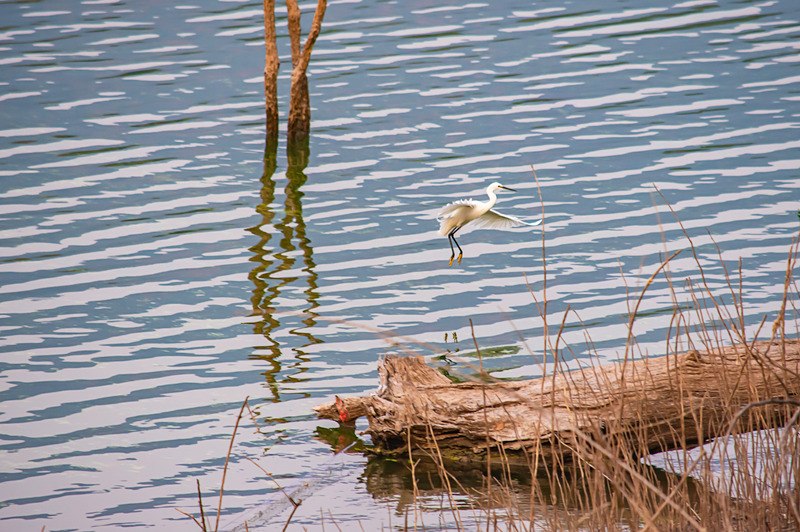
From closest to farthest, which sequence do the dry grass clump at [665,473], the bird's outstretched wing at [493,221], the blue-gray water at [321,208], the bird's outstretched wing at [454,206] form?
the dry grass clump at [665,473] < the blue-gray water at [321,208] < the bird's outstretched wing at [454,206] < the bird's outstretched wing at [493,221]

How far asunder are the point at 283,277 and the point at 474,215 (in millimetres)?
2100

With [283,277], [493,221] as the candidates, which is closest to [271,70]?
[283,277]

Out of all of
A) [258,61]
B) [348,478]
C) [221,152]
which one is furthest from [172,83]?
[348,478]

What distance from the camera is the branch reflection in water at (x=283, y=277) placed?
905 cm

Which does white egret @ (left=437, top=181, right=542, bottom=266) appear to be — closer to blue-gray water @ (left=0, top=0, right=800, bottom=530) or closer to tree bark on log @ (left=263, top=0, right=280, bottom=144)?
blue-gray water @ (left=0, top=0, right=800, bottom=530)

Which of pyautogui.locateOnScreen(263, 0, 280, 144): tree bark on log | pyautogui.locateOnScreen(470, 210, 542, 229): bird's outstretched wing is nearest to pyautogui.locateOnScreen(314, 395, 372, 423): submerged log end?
pyautogui.locateOnScreen(470, 210, 542, 229): bird's outstretched wing

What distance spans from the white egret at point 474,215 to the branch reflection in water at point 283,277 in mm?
1281

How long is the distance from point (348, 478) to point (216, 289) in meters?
3.92

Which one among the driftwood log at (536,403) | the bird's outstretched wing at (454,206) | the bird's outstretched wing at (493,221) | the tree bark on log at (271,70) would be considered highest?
the tree bark on log at (271,70)

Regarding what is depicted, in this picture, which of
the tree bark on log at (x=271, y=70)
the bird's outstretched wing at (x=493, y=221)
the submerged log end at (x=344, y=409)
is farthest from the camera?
the tree bark on log at (x=271, y=70)

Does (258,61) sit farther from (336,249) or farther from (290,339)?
(290,339)

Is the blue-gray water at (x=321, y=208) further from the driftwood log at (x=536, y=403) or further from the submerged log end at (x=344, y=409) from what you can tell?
the driftwood log at (x=536, y=403)

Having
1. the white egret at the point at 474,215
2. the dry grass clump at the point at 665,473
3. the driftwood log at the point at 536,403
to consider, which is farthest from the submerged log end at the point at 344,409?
the white egret at the point at 474,215

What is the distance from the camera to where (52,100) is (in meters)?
16.5
